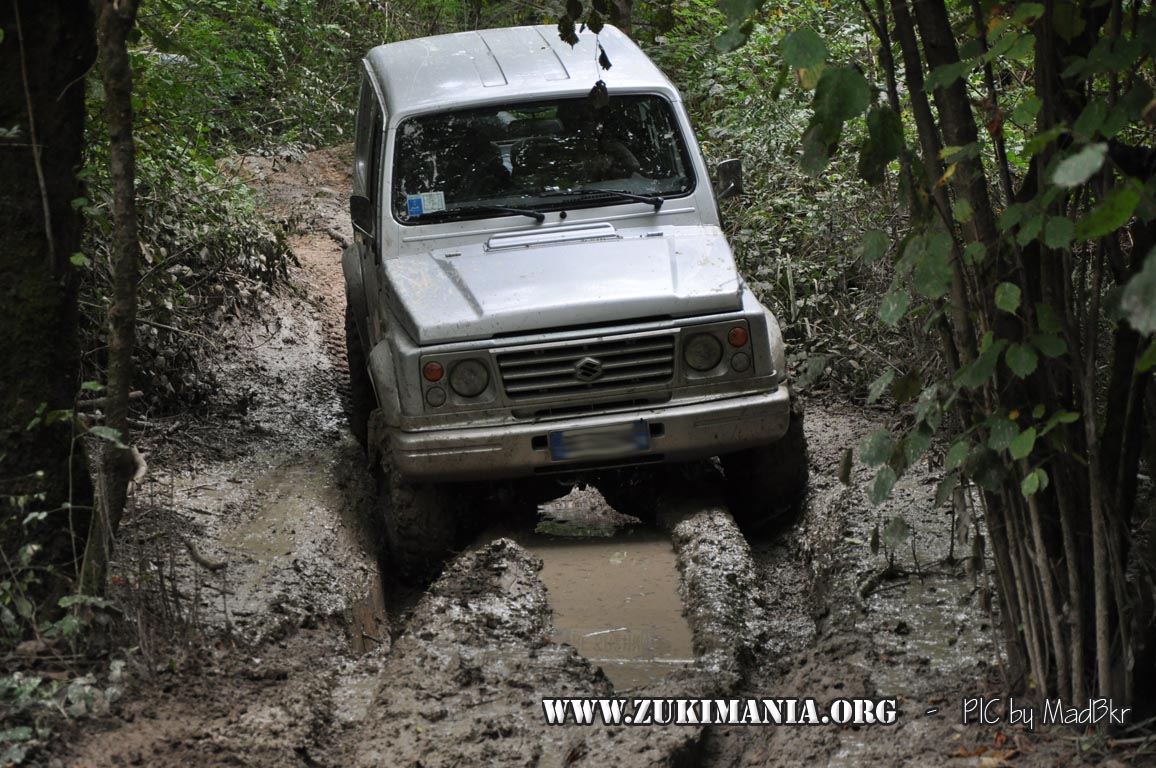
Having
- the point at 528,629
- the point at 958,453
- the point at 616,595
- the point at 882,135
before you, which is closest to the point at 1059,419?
the point at 958,453

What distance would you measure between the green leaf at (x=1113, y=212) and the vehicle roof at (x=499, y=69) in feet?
11.7

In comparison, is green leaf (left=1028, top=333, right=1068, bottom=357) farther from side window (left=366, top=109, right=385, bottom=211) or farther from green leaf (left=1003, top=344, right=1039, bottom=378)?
side window (left=366, top=109, right=385, bottom=211)

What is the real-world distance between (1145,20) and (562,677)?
2396 millimetres

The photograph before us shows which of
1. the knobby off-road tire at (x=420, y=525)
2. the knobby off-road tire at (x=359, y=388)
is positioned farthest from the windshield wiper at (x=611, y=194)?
the knobby off-road tire at (x=359, y=388)

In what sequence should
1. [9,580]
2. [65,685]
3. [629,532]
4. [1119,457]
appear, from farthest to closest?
[629,532] → [9,580] → [65,685] → [1119,457]

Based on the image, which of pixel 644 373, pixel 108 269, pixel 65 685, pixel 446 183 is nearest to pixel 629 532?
pixel 644 373

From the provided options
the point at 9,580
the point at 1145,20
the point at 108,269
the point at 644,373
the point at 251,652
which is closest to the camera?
the point at 1145,20

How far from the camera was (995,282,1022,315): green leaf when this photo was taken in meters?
2.62

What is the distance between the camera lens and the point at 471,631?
4180 mm

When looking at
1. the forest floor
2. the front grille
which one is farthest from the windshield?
the forest floor

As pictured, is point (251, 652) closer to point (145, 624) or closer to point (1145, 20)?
point (145, 624)

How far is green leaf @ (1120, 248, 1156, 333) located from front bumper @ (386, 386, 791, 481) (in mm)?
3042

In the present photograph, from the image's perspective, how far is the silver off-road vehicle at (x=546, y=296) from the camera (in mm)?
4754

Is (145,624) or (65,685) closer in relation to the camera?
(65,685)
